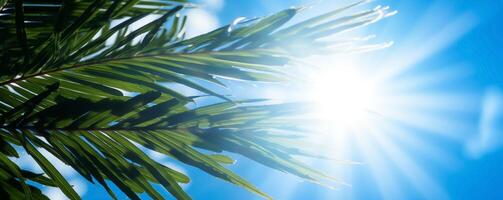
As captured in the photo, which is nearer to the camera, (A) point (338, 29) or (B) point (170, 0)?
(A) point (338, 29)

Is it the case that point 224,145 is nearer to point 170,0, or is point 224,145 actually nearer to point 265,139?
point 265,139

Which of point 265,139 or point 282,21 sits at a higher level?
point 282,21

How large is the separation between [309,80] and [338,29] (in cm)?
18

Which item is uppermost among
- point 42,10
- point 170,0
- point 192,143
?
point 170,0

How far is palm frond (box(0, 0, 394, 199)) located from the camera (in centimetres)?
99

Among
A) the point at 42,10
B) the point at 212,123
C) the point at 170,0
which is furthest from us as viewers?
the point at 170,0

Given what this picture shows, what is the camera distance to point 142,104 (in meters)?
0.96

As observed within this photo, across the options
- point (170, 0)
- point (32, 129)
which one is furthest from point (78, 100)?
point (170, 0)

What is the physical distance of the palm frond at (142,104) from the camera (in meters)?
0.99

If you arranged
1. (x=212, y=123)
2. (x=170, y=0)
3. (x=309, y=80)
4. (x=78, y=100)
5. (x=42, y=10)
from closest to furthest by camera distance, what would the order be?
1. (x=78, y=100)
2. (x=212, y=123)
3. (x=309, y=80)
4. (x=42, y=10)
5. (x=170, y=0)

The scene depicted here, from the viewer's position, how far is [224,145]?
3.44ft

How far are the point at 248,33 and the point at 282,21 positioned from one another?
12 centimetres

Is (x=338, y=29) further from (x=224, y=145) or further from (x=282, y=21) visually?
(x=224, y=145)

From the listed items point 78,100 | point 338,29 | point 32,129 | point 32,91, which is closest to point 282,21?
point 338,29
